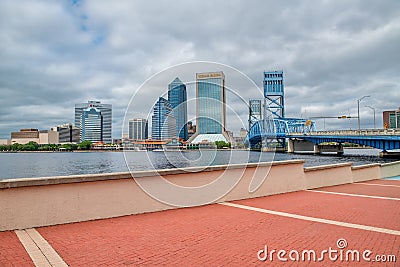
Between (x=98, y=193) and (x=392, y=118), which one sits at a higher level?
(x=392, y=118)

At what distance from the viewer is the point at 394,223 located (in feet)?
21.7

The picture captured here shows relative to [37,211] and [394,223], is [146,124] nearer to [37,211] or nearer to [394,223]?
[37,211]

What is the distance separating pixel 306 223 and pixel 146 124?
269 inches

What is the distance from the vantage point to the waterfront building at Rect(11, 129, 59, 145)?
17327 centimetres

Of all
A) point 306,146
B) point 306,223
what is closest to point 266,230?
point 306,223

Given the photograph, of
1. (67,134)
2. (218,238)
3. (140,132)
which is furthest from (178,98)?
(67,134)

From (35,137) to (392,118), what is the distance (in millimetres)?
170839

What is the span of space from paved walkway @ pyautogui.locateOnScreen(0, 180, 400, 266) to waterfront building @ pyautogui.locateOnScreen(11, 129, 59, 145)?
18376cm

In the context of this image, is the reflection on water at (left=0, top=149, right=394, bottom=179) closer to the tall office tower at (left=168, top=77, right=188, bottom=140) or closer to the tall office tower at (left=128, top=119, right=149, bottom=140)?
the tall office tower at (left=128, top=119, right=149, bottom=140)

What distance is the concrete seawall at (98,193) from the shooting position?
19.4 ft
